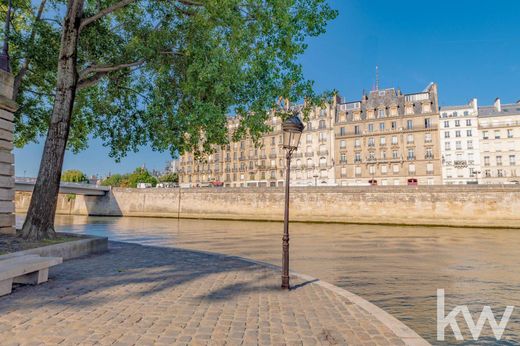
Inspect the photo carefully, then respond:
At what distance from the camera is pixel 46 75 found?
14.9 meters

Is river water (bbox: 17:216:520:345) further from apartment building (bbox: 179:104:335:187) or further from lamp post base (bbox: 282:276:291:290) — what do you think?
apartment building (bbox: 179:104:335:187)

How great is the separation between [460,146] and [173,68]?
60.9 m

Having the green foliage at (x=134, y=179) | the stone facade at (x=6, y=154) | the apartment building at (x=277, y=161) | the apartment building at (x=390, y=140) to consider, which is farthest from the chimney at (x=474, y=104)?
the green foliage at (x=134, y=179)

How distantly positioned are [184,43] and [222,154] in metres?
65.3

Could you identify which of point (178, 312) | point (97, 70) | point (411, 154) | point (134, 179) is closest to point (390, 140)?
point (411, 154)

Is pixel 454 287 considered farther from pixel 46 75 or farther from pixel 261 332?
pixel 46 75

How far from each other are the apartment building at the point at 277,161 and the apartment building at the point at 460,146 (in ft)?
64.1

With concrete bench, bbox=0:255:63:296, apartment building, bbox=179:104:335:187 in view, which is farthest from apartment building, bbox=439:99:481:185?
concrete bench, bbox=0:255:63:296

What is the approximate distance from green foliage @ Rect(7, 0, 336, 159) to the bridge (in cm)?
3489

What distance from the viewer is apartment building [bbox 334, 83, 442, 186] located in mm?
57978

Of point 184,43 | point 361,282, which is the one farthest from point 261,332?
point 184,43

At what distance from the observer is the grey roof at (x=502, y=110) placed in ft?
195

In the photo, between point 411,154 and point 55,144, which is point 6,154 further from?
point 411,154

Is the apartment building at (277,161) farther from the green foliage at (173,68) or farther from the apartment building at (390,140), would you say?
the green foliage at (173,68)
